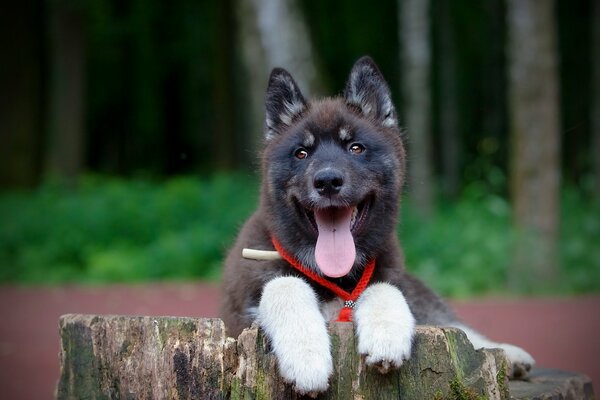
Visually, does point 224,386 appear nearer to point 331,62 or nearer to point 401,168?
point 401,168

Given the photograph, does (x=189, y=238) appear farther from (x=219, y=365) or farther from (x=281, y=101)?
(x=219, y=365)

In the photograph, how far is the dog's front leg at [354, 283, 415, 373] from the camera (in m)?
4.04

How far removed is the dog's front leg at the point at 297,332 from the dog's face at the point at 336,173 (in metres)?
0.28

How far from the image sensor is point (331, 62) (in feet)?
106

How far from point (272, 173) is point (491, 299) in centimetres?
799

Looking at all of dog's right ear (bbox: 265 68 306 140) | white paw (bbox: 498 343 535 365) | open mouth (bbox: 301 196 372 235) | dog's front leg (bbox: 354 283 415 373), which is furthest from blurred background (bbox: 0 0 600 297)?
dog's front leg (bbox: 354 283 415 373)

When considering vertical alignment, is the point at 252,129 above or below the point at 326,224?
above

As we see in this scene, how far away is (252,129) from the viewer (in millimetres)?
14984

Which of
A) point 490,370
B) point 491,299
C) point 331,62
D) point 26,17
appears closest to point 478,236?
point 491,299

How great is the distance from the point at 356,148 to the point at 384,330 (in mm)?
1468

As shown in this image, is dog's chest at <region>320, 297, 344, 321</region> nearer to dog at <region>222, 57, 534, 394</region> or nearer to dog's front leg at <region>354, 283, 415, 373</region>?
dog at <region>222, 57, 534, 394</region>

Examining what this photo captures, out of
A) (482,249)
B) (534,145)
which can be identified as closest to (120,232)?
(482,249)

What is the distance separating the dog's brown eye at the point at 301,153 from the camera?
522 centimetres

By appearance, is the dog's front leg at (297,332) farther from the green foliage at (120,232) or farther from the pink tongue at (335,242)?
the green foliage at (120,232)
